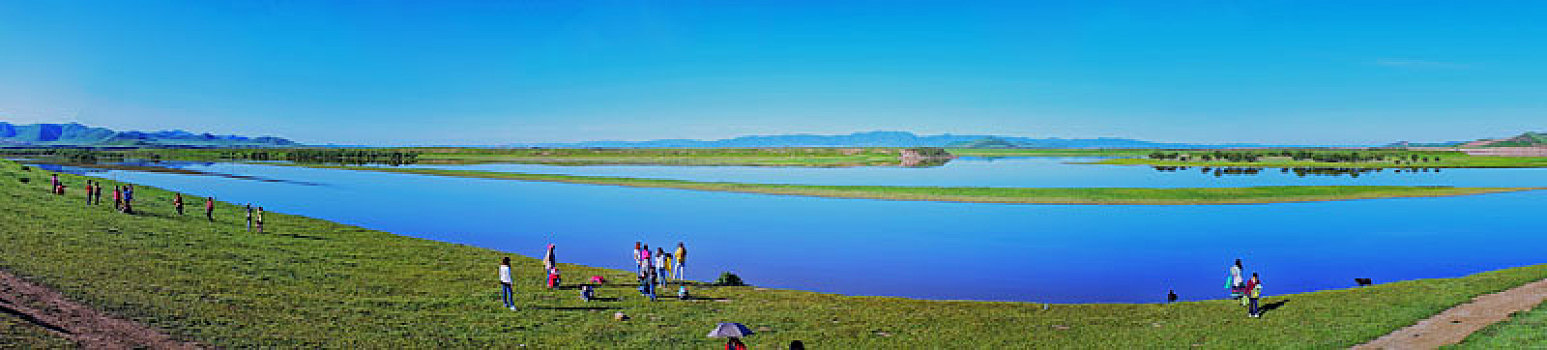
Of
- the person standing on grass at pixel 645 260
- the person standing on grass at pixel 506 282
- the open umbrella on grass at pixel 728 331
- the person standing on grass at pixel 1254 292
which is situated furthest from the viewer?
the person standing on grass at pixel 645 260

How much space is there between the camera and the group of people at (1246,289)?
68.0 feet

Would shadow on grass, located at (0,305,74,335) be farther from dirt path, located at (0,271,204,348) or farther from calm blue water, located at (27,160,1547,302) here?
calm blue water, located at (27,160,1547,302)

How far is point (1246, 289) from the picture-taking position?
2159 centimetres

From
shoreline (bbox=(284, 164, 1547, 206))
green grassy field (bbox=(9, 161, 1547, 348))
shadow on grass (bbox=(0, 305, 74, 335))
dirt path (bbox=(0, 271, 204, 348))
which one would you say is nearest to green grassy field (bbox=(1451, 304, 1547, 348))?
green grassy field (bbox=(9, 161, 1547, 348))

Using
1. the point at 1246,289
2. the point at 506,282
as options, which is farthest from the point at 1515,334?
the point at 506,282

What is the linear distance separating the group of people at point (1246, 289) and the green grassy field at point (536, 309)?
0.44 metres

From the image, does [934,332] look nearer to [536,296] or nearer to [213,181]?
[536,296]

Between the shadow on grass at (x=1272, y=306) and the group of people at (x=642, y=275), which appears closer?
the shadow on grass at (x=1272, y=306)

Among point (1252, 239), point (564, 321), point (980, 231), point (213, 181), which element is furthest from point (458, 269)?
point (213, 181)

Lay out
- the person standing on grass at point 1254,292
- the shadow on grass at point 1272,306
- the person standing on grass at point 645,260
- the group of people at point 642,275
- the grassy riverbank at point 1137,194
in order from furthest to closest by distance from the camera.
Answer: the grassy riverbank at point 1137,194, the person standing on grass at point 645,260, the group of people at point 642,275, the shadow on grass at point 1272,306, the person standing on grass at point 1254,292

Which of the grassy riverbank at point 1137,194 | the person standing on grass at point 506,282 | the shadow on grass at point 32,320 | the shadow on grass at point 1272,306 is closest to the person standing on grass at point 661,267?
the person standing on grass at point 506,282

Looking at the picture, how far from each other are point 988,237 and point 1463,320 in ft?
83.3

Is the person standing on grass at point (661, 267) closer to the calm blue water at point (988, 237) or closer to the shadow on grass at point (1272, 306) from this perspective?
the calm blue water at point (988, 237)

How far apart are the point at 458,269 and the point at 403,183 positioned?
74302 mm
